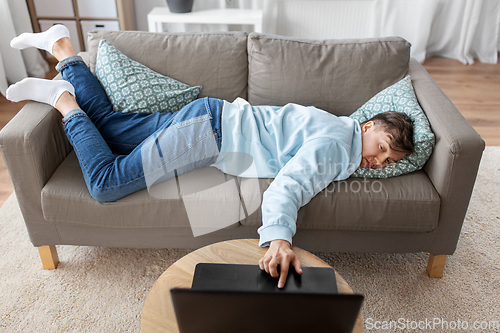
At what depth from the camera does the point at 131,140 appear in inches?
61.2

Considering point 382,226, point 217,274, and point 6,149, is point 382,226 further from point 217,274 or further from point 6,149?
point 6,149

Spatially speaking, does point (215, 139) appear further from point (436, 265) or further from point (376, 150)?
point (436, 265)

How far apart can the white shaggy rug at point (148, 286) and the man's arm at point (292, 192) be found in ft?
1.53

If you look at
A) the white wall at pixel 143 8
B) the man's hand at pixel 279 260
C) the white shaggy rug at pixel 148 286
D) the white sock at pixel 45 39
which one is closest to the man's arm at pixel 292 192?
the man's hand at pixel 279 260

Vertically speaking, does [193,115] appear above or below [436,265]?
above

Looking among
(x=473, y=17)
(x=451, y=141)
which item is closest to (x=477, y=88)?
(x=473, y=17)

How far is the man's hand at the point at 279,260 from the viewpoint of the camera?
95 cm

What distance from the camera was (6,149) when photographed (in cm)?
130

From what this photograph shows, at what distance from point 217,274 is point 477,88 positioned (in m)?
3.03

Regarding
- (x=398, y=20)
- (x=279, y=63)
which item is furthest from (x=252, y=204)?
(x=398, y=20)

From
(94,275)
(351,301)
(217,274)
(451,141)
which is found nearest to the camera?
(351,301)

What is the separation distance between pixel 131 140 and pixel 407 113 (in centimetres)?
106

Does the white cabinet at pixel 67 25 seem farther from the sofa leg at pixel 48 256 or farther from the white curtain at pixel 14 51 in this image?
the sofa leg at pixel 48 256

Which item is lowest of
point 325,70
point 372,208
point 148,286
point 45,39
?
point 148,286
